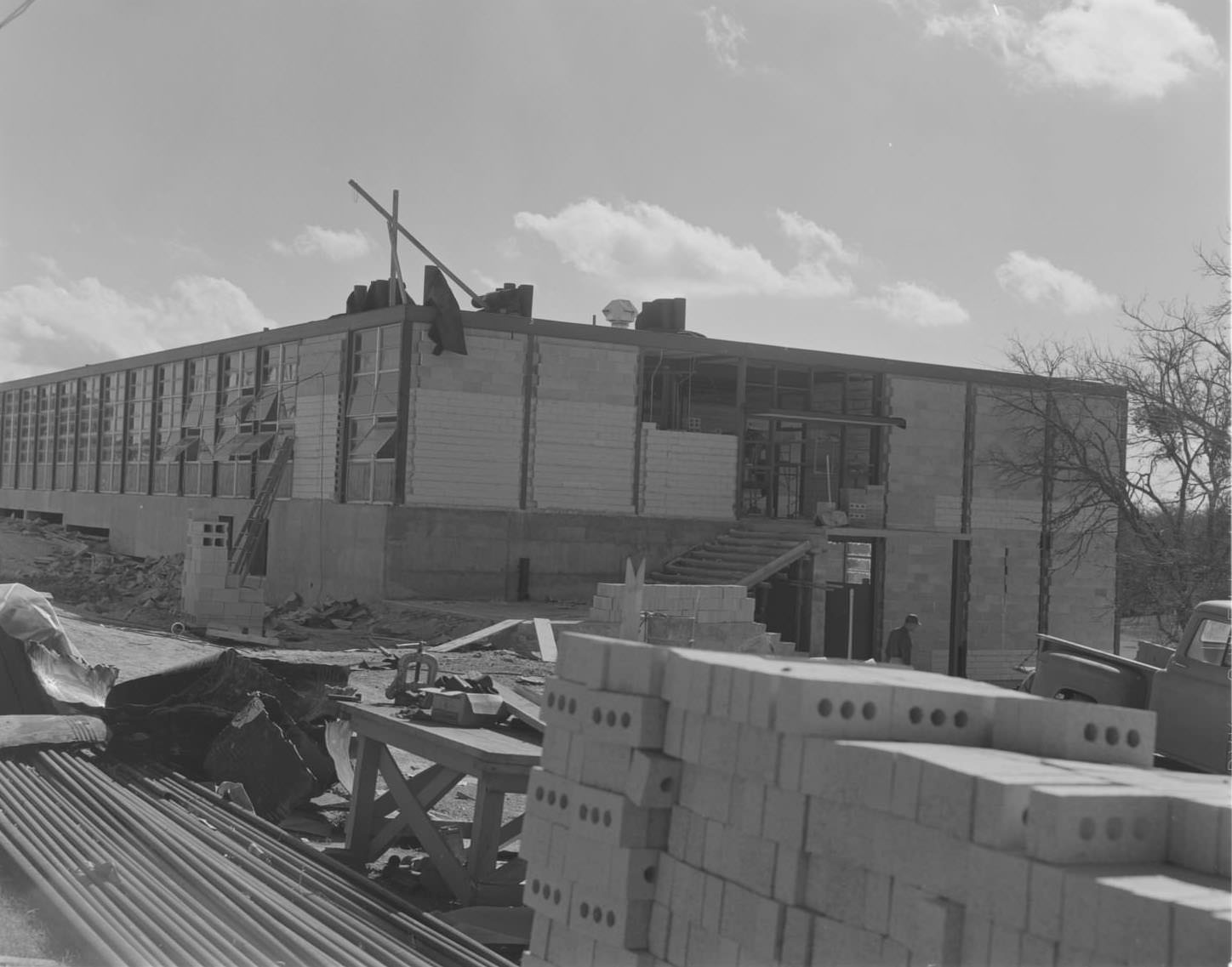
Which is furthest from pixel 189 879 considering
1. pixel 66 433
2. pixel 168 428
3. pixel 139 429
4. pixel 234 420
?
pixel 66 433

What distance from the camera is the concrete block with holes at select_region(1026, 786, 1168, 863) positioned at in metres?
4.24

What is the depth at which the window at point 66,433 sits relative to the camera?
2002 inches

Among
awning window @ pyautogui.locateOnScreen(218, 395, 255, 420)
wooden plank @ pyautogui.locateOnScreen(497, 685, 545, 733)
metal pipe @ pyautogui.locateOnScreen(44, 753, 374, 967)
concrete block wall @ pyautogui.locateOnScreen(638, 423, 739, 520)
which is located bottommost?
metal pipe @ pyautogui.locateOnScreen(44, 753, 374, 967)

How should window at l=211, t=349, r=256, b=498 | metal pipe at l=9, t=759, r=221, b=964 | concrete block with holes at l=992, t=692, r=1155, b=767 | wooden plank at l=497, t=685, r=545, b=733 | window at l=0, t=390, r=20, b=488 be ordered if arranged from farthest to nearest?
window at l=0, t=390, r=20, b=488 → window at l=211, t=349, r=256, b=498 → wooden plank at l=497, t=685, r=545, b=733 → metal pipe at l=9, t=759, r=221, b=964 → concrete block with holes at l=992, t=692, r=1155, b=767

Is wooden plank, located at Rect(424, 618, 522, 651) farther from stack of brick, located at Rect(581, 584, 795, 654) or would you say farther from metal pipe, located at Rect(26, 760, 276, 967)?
metal pipe, located at Rect(26, 760, 276, 967)

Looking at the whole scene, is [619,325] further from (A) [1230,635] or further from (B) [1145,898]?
(B) [1145,898]

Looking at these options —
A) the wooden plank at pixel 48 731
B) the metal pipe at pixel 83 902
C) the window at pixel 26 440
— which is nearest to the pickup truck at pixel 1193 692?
the metal pipe at pixel 83 902

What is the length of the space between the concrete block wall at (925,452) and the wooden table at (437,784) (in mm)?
22992

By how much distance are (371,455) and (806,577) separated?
10002 mm

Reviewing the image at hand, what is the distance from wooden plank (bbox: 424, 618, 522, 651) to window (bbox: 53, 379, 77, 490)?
1274 inches

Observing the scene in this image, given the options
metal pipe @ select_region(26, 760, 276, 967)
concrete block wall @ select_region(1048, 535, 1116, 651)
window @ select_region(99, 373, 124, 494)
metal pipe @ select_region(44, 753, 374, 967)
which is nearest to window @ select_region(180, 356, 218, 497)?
window @ select_region(99, 373, 124, 494)

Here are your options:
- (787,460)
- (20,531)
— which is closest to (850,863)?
(787,460)

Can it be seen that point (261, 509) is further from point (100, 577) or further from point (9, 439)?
point (9, 439)

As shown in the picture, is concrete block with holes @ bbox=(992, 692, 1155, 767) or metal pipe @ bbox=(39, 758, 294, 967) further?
metal pipe @ bbox=(39, 758, 294, 967)
